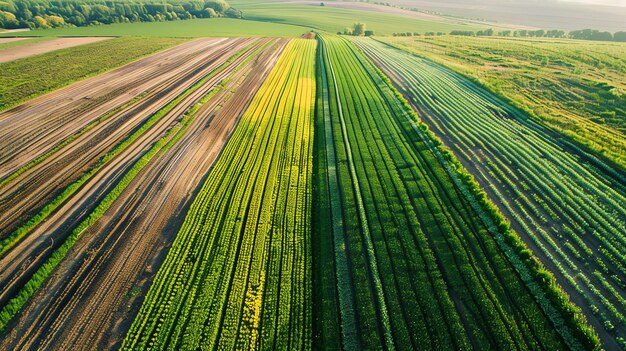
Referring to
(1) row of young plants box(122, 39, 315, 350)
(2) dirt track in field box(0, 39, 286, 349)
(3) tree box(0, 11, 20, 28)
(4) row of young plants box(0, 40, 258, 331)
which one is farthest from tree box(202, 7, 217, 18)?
(1) row of young plants box(122, 39, 315, 350)

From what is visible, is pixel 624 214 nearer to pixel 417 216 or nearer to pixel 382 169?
pixel 417 216

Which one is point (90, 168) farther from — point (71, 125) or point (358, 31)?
point (358, 31)

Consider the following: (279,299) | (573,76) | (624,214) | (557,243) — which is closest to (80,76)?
(279,299)

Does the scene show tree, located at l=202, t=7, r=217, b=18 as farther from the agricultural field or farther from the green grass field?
the agricultural field

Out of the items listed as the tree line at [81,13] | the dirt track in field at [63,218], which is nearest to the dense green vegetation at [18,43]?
the tree line at [81,13]

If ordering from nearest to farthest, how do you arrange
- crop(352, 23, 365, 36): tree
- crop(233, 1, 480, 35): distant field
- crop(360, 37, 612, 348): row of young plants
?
crop(360, 37, 612, 348): row of young plants, crop(352, 23, 365, 36): tree, crop(233, 1, 480, 35): distant field

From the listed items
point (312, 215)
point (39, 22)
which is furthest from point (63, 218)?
point (39, 22)
